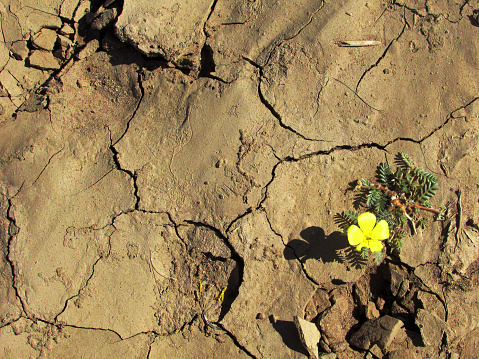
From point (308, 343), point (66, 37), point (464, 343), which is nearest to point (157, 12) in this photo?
point (66, 37)

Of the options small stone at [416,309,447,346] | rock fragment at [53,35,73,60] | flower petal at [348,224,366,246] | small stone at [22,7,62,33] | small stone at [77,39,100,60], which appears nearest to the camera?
flower petal at [348,224,366,246]

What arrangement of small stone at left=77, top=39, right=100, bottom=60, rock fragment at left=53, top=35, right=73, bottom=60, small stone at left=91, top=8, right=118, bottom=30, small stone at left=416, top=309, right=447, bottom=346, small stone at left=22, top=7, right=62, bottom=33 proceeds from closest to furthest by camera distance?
small stone at left=416, top=309, right=447, bottom=346, small stone at left=91, top=8, right=118, bottom=30, small stone at left=77, top=39, right=100, bottom=60, rock fragment at left=53, top=35, right=73, bottom=60, small stone at left=22, top=7, right=62, bottom=33

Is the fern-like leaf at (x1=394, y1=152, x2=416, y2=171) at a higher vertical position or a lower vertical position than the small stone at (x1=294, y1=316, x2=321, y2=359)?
higher

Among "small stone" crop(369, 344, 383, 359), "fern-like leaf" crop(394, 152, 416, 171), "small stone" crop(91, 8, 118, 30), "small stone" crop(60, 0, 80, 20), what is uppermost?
"small stone" crop(60, 0, 80, 20)

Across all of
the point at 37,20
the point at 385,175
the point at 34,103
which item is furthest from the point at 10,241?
the point at 385,175

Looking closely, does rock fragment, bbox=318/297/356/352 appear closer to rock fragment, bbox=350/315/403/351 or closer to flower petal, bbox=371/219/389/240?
rock fragment, bbox=350/315/403/351

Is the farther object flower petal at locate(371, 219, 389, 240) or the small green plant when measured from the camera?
the small green plant

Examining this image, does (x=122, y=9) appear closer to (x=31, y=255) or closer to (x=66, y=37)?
(x=66, y=37)

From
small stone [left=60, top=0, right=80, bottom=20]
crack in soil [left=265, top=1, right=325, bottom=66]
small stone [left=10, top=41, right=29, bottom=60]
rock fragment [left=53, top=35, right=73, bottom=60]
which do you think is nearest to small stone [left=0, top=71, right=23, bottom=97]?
small stone [left=10, top=41, right=29, bottom=60]

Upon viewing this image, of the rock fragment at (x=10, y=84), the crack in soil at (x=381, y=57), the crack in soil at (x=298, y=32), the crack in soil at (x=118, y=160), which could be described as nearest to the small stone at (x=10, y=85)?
the rock fragment at (x=10, y=84)
